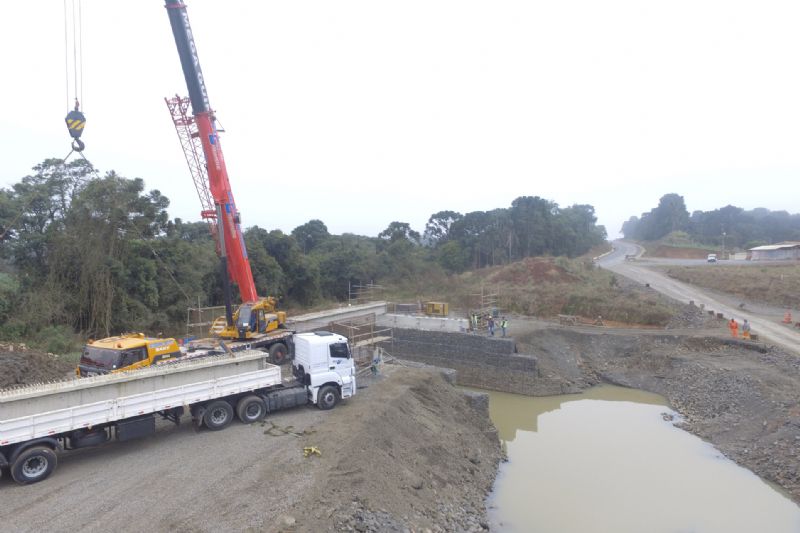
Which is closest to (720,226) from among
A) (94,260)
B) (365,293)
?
(365,293)

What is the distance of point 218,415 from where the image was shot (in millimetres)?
10734

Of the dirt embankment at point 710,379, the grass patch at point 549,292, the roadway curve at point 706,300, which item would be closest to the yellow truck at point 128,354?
the dirt embankment at point 710,379

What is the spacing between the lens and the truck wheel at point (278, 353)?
53.8 feet

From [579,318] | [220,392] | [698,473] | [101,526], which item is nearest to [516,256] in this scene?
[579,318]

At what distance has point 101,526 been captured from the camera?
6.97 metres

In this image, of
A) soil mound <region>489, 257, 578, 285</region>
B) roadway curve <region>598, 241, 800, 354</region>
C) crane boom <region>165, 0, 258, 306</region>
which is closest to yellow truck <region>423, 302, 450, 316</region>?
crane boom <region>165, 0, 258, 306</region>

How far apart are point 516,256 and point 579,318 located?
26235 millimetres

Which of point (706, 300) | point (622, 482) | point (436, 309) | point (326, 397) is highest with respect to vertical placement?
point (436, 309)

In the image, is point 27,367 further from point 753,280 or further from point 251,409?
point 753,280

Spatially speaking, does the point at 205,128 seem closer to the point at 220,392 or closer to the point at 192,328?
the point at 220,392

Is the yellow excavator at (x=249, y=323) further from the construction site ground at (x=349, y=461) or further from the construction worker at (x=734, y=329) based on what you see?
the construction worker at (x=734, y=329)

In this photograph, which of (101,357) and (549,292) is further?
(549,292)

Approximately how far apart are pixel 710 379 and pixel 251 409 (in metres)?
17.6

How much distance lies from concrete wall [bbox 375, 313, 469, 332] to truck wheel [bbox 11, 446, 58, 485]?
17324 mm
